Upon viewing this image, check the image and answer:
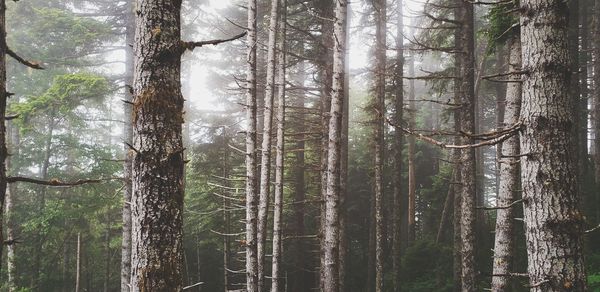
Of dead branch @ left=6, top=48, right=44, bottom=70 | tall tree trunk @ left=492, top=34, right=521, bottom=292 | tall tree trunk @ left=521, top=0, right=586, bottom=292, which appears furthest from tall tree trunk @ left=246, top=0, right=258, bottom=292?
tall tree trunk @ left=521, top=0, right=586, bottom=292

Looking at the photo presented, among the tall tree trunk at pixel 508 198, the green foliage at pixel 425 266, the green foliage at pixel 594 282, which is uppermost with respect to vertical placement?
the tall tree trunk at pixel 508 198

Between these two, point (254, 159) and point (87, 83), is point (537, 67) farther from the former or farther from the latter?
point (87, 83)

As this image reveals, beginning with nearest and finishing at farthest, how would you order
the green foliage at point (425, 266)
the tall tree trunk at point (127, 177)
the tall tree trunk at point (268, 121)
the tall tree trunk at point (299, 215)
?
the tall tree trunk at point (268, 121), the tall tree trunk at point (127, 177), the green foliage at point (425, 266), the tall tree trunk at point (299, 215)

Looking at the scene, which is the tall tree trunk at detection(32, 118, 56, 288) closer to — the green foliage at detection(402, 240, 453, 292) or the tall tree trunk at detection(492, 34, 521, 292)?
the green foliage at detection(402, 240, 453, 292)

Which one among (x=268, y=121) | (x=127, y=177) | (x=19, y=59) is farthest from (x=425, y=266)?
(x=19, y=59)

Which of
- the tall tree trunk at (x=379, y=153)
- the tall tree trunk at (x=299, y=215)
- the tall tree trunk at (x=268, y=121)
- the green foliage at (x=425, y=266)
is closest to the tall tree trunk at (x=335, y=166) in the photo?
the tall tree trunk at (x=268, y=121)

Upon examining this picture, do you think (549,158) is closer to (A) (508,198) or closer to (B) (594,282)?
(A) (508,198)

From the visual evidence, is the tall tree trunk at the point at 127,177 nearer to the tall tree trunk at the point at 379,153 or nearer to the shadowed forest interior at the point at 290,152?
the shadowed forest interior at the point at 290,152

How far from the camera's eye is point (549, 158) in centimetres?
316

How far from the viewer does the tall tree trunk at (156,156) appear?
3146mm

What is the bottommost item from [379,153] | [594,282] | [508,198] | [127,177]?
[594,282]

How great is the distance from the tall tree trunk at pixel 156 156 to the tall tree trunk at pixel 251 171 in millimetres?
4514

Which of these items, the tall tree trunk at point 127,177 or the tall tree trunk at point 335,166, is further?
the tall tree trunk at point 127,177

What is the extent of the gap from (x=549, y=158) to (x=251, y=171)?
5.95 m
